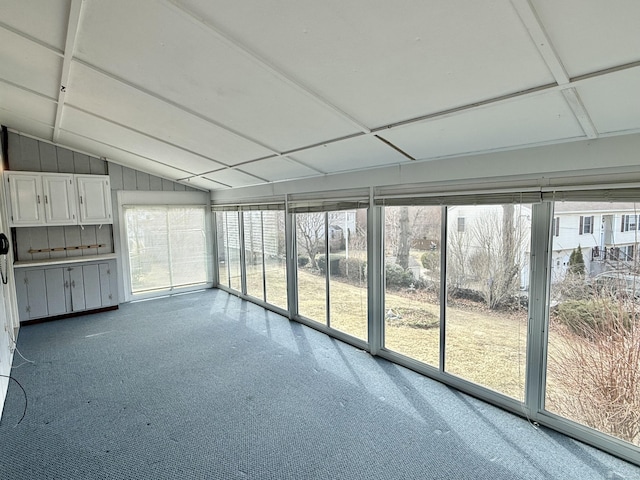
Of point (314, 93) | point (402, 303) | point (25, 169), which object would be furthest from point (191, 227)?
point (314, 93)

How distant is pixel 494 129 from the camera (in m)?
2.26

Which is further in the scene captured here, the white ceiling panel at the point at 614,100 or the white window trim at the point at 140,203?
the white window trim at the point at 140,203

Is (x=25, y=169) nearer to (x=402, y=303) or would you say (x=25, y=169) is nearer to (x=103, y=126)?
(x=103, y=126)

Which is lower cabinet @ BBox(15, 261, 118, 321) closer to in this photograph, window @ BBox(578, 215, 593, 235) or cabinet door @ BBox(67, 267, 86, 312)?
cabinet door @ BBox(67, 267, 86, 312)

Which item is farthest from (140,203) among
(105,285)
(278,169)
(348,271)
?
(348,271)

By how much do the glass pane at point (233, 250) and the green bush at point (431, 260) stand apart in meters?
4.11

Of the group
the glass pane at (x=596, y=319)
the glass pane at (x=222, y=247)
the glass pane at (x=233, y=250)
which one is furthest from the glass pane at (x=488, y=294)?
the glass pane at (x=222, y=247)

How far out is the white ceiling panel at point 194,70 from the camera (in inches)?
69.7

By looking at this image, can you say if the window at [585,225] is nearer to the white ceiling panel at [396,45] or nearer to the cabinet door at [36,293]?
the white ceiling panel at [396,45]

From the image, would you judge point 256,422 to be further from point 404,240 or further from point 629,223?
point 629,223

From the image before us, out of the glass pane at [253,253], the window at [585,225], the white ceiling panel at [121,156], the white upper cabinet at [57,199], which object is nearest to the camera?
the window at [585,225]

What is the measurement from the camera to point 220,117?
287 centimetres

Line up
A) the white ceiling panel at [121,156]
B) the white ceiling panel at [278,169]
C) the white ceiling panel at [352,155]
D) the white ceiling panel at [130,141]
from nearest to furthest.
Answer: the white ceiling panel at [352,155] → the white ceiling panel at [130,141] → the white ceiling panel at [278,169] → the white ceiling panel at [121,156]

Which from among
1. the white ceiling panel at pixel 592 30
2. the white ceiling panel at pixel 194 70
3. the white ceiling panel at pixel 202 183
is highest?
the white ceiling panel at pixel 194 70
